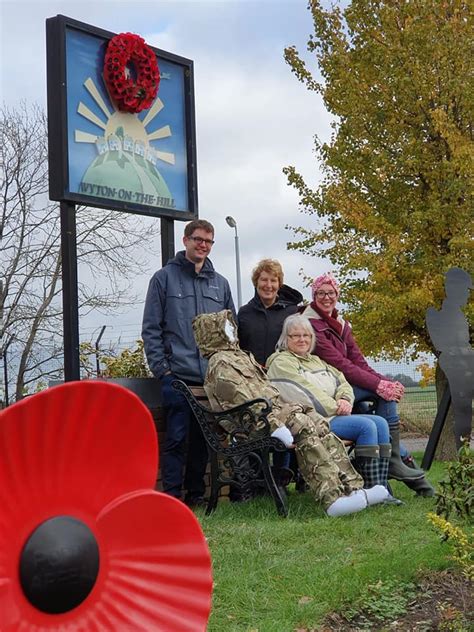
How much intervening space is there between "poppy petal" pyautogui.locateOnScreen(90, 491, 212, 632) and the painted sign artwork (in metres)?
4.63

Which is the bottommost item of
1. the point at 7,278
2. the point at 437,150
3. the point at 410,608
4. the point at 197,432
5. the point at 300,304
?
the point at 410,608

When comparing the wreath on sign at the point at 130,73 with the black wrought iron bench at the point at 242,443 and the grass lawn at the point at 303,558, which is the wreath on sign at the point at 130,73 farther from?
the grass lawn at the point at 303,558

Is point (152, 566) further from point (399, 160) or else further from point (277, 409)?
point (399, 160)

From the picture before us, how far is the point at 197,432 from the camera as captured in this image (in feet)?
20.7

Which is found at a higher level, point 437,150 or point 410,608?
point 437,150

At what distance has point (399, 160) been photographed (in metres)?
11.5

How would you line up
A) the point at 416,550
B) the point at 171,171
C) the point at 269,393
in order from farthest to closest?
the point at 171,171, the point at 269,393, the point at 416,550

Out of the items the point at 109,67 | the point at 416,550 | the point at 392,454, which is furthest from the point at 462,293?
the point at 416,550

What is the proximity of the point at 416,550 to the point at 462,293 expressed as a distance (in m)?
4.89

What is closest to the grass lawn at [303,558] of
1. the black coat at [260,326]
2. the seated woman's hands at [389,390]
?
the seated woman's hands at [389,390]

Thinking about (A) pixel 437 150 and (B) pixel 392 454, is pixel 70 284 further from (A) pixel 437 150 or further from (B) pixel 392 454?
(A) pixel 437 150

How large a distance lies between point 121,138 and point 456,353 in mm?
3954

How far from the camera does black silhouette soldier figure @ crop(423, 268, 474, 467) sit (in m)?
→ 8.55

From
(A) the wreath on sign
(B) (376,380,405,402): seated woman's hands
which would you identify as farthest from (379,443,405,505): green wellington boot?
(A) the wreath on sign
